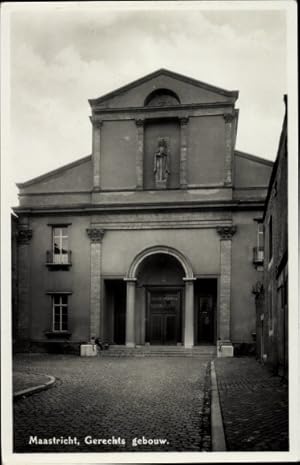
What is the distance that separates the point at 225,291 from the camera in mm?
23234

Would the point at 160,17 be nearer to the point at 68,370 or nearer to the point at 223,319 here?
the point at 68,370

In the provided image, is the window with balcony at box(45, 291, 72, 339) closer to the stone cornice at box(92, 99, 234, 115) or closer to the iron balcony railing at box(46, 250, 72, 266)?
the iron balcony railing at box(46, 250, 72, 266)

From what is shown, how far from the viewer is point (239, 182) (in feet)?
79.1

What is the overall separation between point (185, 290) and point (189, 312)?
1.05 m

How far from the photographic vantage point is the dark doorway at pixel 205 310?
24812mm

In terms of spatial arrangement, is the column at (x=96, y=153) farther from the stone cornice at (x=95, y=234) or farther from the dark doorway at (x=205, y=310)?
the dark doorway at (x=205, y=310)

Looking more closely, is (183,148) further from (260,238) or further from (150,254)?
(260,238)

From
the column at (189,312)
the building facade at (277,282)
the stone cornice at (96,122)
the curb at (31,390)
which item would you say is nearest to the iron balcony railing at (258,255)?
the building facade at (277,282)

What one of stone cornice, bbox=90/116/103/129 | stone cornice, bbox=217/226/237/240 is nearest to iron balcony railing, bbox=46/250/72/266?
stone cornice, bbox=90/116/103/129

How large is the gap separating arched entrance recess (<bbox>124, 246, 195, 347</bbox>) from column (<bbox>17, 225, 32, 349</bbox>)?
4670 mm

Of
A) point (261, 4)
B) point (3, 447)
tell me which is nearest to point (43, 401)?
point (3, 447)

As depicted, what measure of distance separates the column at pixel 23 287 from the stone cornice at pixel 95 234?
115 inches

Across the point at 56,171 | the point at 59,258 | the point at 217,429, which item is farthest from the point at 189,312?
the point at 217,429

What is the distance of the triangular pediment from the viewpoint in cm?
2369
